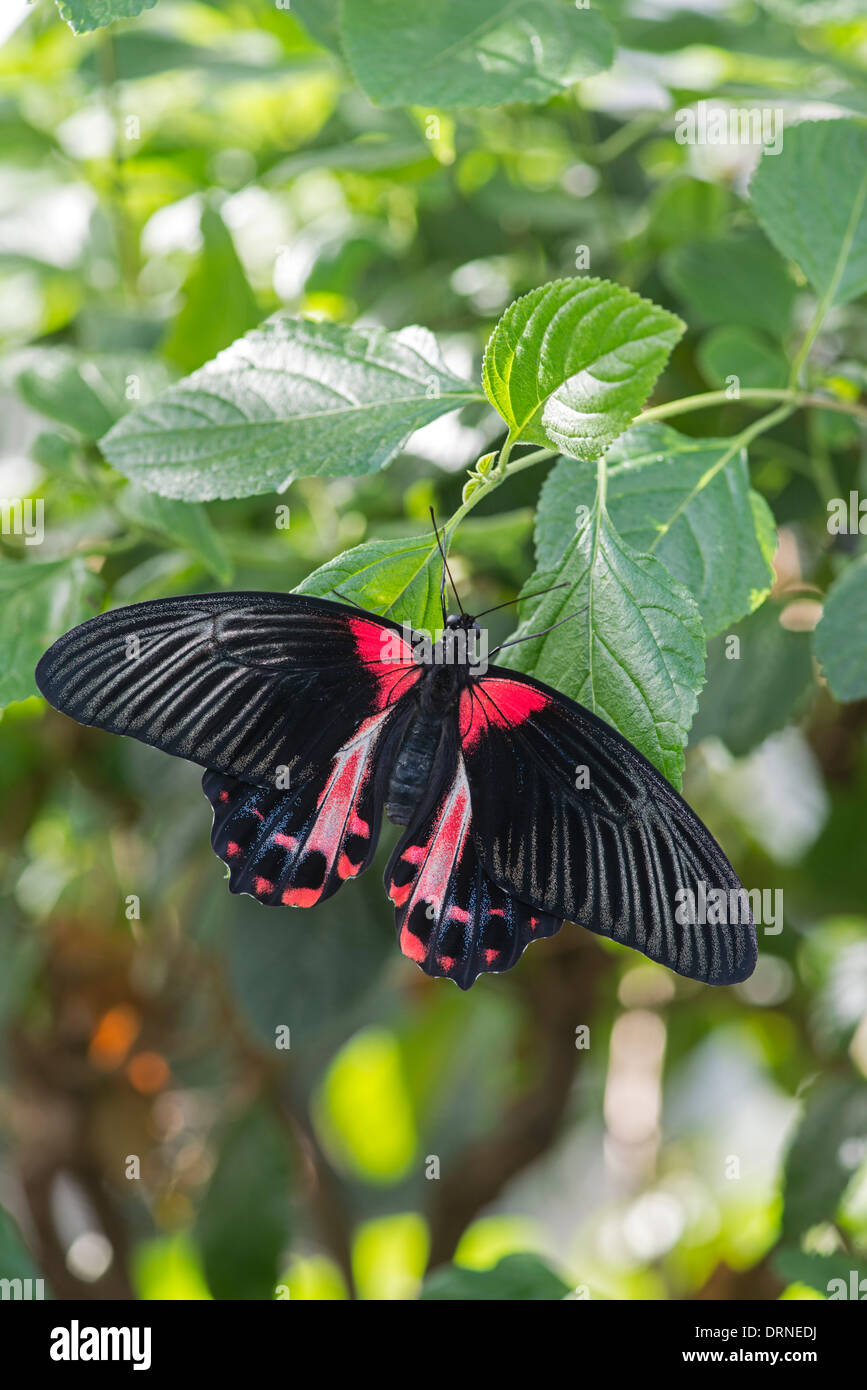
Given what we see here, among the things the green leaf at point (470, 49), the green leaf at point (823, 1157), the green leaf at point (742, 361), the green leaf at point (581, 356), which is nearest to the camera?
the green leaf at point (581, 356)

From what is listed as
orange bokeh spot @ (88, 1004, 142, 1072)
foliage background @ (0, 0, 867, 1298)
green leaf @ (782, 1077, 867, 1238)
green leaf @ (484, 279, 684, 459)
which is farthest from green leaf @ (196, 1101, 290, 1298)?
green leaf @ (484, 279, 684, 459)

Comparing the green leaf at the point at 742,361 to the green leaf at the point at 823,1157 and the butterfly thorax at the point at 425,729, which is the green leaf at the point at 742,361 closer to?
the butterfly thorax at the point at 425,729

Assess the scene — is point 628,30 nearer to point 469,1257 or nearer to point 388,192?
point 388,192

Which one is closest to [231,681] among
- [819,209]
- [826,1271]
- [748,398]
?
[748,398]

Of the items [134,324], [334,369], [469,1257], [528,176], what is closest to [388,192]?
[528,176]

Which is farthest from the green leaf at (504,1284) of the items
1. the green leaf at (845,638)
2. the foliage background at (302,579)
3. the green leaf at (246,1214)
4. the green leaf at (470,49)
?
the green leaf at (470,49)

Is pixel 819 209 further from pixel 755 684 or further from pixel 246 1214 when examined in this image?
pixel 246 1214
